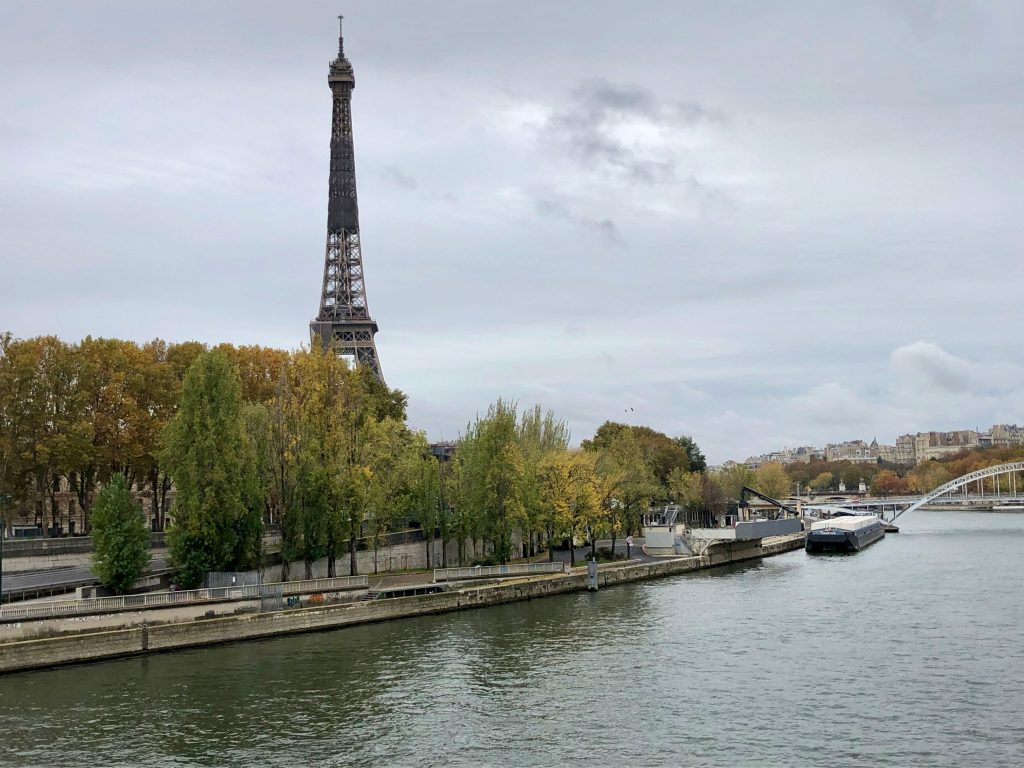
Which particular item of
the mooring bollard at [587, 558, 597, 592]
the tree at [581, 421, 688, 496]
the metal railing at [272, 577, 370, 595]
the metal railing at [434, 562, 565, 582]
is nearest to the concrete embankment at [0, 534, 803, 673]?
the mooring bollard at [587, 558, 597, 592]

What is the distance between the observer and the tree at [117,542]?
48906mm

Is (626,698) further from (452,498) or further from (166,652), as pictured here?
(452,498)

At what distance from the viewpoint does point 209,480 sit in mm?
53688

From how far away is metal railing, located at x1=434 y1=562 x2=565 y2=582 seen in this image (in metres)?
62.9

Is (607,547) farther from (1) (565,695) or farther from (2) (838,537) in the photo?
(1) (565,695)

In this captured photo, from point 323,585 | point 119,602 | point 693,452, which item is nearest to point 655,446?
point 693,452

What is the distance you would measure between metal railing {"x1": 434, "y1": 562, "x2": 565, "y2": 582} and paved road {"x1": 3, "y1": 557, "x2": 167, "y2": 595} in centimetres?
1616

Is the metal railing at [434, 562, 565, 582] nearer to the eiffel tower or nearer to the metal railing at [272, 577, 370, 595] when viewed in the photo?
the metal railing at [272, 577, 370, 595]

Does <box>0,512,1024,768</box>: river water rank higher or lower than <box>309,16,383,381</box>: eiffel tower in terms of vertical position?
lower

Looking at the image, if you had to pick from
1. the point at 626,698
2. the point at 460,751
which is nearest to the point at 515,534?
the point at 626,698

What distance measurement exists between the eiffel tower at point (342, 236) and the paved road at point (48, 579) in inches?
3092

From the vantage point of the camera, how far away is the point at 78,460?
66312mm

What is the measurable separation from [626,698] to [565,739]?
549 cm

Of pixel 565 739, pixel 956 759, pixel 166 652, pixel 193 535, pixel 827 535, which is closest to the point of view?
pixel 956 759
